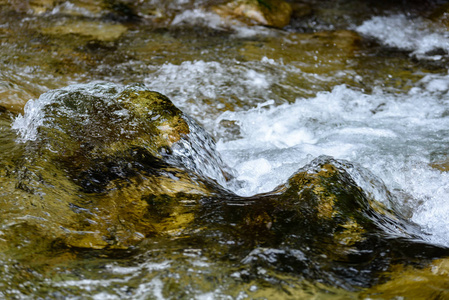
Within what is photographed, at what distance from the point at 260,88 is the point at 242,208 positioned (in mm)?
2865

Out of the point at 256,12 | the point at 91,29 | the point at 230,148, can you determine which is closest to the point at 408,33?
the point at 256,12

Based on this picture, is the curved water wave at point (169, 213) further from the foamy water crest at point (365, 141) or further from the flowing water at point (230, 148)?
the foamy water crest at point (365, 141)

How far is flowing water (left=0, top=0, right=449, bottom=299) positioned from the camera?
6.34ft

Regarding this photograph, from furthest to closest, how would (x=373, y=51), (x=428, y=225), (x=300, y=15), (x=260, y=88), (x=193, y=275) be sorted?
(x=300, y=15) → (x=373, y=51) → (x=260, y=88) → (x=428, y=225) → (x=193, y=275)

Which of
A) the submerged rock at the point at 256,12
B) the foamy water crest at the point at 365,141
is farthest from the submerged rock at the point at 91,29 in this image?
the foamy water crest at the point at 365,141

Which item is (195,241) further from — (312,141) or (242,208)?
(312,141)

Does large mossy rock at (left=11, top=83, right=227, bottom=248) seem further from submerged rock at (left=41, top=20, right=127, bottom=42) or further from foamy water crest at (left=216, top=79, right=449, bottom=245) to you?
submerged rock at (left=41, top=20, right=127, bottom=42)

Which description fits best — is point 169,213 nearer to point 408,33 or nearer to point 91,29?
point 91,29

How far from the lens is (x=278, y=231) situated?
2229 millimetres

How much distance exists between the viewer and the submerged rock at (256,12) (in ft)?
22.8

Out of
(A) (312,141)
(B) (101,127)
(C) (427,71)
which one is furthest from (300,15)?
(B) (101,127)

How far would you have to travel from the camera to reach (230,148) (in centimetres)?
414

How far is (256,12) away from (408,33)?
2418mm

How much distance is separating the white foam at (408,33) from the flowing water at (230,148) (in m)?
0.04
